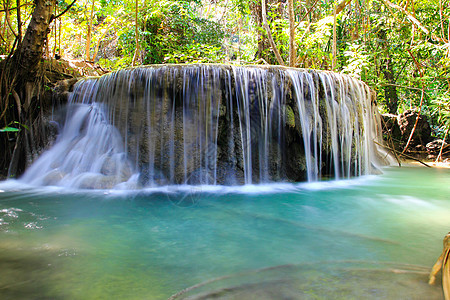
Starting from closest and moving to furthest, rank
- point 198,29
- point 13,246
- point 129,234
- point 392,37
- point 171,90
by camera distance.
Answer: point 13,246 → point 129,234 → point 171,90 → point 392,37 → point 198,29

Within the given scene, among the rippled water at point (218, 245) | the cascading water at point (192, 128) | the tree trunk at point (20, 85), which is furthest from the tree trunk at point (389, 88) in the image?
the tree trunk at point (20, 85)

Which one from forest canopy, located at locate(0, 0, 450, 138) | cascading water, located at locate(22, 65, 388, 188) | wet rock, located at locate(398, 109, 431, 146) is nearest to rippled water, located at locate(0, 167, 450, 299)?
cascading water, located at locate(22, 65, 388, 188)

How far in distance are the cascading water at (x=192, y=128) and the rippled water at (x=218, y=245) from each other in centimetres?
97

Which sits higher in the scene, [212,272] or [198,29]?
[198,29]

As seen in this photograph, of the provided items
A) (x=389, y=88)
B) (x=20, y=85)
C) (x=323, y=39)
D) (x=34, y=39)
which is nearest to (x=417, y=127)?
(x=389, y=88)

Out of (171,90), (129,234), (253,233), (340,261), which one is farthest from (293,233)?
(171,90)

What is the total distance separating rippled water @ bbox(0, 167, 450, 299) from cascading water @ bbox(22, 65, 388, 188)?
971 millimetres

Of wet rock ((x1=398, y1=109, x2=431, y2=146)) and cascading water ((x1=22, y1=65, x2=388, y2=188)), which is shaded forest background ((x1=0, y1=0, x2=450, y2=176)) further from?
cascading water ((x1=22, y1=65, x2=388, y2=188))

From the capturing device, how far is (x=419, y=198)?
14.7 feet

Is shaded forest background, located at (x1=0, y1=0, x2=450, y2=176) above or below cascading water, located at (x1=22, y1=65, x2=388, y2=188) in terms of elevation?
above

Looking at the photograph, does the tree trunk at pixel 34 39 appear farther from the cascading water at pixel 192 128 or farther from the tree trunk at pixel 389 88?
the tree trunk at pixel 389 88

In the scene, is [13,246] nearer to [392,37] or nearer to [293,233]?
[293,233]

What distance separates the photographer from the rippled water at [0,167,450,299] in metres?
1.87

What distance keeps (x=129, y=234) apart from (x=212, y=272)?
3.75 feet
